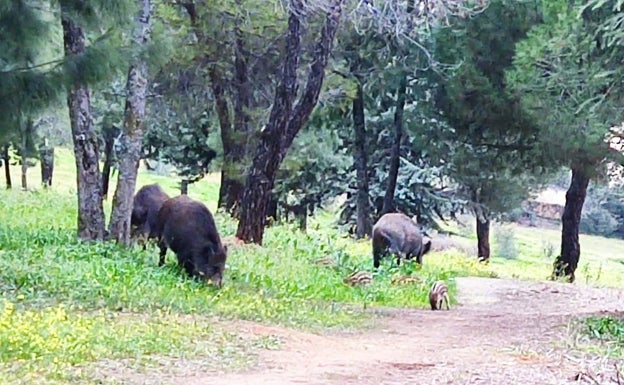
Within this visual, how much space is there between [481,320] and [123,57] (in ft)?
18.7

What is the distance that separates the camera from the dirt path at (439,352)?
705 centimetres

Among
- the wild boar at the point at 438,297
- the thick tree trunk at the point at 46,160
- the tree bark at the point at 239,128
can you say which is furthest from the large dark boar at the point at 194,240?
the thick tree trunk at the point at 46,160

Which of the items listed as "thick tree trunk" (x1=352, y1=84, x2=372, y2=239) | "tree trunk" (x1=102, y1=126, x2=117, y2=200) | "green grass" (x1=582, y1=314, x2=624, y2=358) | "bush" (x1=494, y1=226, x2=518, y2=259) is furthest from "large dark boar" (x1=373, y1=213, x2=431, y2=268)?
"bush" (x1=494, y1=226, x2=518, y2=259)

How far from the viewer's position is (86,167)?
537 inches

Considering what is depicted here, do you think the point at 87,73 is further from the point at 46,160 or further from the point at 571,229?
the point at 46,160

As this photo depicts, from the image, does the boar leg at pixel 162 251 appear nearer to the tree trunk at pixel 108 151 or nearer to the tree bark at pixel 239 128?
the tree bark at pixel 239 128

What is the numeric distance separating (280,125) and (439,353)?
824 centimetres

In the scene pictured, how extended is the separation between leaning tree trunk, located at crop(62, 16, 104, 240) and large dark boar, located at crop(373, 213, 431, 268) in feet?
17.8

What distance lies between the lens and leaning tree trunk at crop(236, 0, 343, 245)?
52.5 feet

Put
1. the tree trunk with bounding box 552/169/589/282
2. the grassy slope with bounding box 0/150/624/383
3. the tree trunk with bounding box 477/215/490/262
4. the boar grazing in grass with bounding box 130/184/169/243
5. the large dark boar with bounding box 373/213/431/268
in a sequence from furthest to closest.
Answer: the tree trunk with bounding box 477/215/490/262 → the tree trunk with bounding box 552/169/589/282 → the large dark boar with bounding box 373/213/431/268 → the boar grazing in grass with bounding box 130/184/169/243 → the grassy slope with bounding box 0/150/624/383

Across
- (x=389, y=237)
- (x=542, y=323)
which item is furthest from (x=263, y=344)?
(x=389, y=237)

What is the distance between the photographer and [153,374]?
6809mm

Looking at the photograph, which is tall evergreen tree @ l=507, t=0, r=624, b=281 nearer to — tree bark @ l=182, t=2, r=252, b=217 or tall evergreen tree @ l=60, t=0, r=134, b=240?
tall evergreen tree @ l=60, t=0, r=134, b=240

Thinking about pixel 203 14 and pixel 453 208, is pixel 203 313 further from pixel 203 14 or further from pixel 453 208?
pixel 453 208
